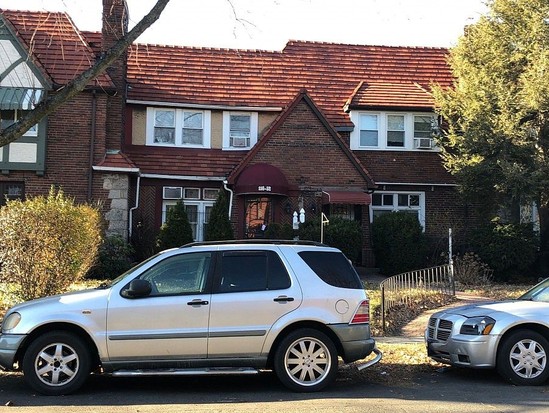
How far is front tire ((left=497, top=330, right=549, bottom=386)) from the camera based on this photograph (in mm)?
7914

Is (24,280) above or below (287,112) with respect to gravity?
below

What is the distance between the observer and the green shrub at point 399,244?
19078 mm

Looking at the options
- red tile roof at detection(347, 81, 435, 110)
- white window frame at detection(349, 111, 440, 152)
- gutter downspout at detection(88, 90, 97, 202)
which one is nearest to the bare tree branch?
gutter downspout at detection(88, 90, 97, 202)

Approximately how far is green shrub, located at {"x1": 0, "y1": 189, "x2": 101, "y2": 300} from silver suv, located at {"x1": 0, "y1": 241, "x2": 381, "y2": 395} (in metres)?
3.70

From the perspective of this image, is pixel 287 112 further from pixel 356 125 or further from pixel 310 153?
pixel 356 125

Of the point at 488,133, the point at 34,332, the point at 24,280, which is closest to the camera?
the point at 34,332

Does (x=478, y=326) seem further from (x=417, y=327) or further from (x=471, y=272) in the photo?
(x=471, y=272)

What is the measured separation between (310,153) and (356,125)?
2819 mm

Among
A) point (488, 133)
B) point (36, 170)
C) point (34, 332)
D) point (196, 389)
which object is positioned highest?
point (488, 133)

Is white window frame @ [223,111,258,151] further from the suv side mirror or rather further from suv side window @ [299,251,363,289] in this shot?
the suv side mirror

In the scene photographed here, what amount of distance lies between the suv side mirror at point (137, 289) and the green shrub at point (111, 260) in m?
9.75

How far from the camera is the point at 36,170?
18906 millimetres

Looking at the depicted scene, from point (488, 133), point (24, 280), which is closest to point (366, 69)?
point (488, 133)

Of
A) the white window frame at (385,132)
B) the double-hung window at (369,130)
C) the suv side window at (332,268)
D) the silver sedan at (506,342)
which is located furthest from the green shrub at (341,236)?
the suv side window at (332,268)
